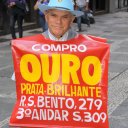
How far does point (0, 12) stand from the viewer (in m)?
13.5

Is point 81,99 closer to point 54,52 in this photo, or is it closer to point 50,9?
point 54,52

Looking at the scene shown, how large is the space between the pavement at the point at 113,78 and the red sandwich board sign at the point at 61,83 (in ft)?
7.46

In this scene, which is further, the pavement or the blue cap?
the pavement

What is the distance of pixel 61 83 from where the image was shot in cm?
284

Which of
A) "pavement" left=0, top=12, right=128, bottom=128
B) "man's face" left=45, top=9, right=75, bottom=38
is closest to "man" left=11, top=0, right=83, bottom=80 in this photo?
"man's face" left=45, top=9, right=75, bottom=38

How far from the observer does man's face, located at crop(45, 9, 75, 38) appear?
279cm

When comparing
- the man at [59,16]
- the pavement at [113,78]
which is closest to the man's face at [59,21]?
the man at [59,16]

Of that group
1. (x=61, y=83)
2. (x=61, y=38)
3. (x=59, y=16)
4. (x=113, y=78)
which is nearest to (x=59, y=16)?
(x=59, y=16)

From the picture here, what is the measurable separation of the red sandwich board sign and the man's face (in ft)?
0.26

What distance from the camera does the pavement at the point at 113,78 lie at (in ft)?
18.1

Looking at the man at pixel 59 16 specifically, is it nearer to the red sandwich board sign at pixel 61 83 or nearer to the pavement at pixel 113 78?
the red sandwich board sign at pixel 61 83

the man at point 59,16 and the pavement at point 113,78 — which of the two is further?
the pavement at point 113,78

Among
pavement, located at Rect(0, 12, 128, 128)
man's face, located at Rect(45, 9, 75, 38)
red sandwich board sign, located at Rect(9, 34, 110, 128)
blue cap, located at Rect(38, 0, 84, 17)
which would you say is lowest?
pavement, located at Rect(0, 12, 128, 128)

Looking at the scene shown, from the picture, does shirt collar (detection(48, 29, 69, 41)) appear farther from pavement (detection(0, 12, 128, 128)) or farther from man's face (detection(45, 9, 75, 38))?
pavement (detection(0, 12, 128, 128))
